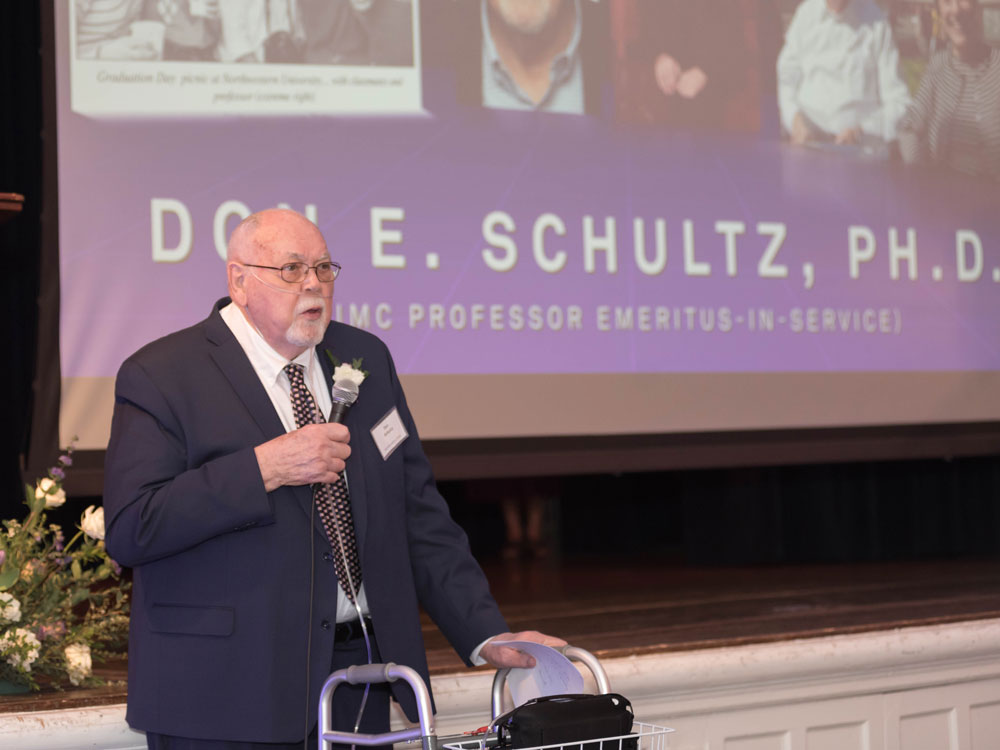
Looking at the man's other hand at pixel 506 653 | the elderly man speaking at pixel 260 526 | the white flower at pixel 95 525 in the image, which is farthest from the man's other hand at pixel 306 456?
the white flower at pixel 95 525

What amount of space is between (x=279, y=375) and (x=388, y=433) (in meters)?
0.21

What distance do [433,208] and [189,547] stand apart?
6.79ft

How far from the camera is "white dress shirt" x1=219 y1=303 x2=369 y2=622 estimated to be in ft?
6.55

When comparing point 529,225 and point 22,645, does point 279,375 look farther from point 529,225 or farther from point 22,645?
point 529,225

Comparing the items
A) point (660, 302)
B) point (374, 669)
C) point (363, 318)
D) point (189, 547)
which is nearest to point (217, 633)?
point (189, 547)

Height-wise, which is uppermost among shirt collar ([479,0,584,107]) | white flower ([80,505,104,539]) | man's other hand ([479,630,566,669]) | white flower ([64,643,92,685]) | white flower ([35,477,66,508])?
shirt collar ([479,0,584,107])

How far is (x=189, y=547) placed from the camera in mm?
1858

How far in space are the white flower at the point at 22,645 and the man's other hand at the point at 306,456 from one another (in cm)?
93

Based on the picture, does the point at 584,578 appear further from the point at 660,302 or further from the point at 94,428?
the point at 94,428

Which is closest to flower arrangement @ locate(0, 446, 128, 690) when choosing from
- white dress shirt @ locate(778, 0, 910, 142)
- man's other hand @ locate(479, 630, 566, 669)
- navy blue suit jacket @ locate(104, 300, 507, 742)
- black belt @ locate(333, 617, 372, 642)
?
navy blue suit jacket @ locate(104, 300, 507, 742)

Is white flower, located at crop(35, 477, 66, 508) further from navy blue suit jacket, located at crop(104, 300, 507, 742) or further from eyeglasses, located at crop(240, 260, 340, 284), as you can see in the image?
eyeglasses, located at crop(240, 260, 340, 284)

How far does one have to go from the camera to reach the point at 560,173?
3.93 metres

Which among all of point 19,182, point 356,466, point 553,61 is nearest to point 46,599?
point 356,466

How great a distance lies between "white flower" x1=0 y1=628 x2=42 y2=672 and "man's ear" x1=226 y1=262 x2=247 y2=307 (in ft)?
3.03
